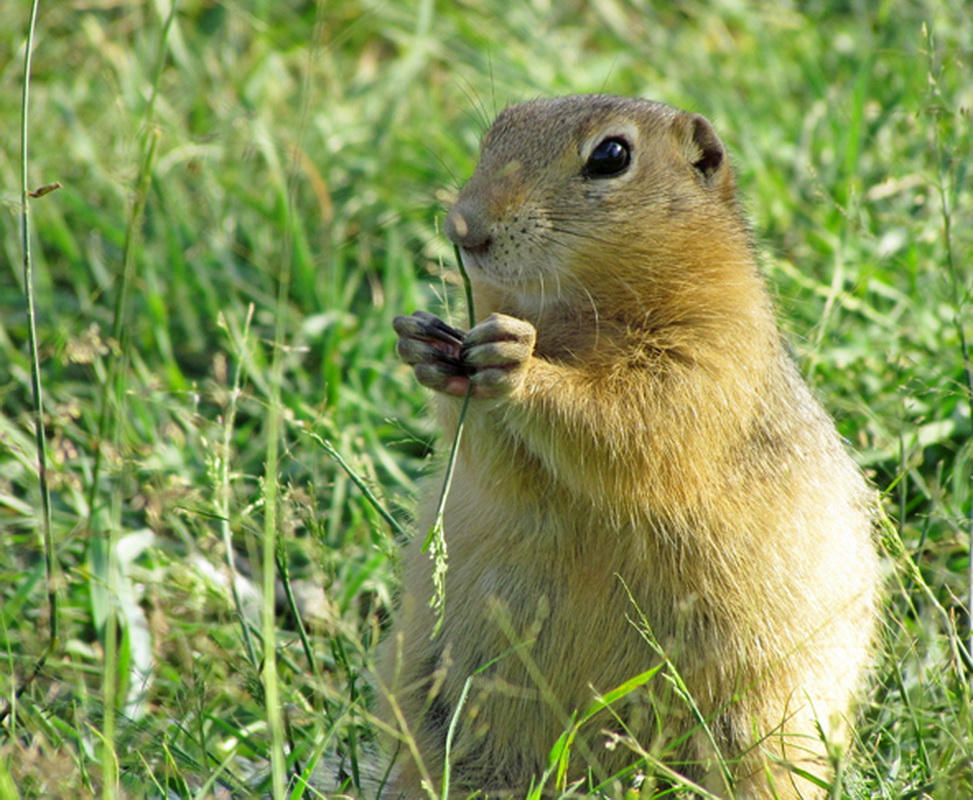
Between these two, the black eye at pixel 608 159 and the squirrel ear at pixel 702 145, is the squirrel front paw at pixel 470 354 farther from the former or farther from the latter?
the squirrel ear at pixel 702 145

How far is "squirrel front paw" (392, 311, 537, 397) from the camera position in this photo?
3.16m

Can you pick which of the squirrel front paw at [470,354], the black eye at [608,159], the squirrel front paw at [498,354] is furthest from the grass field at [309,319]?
the black eye at [608,159]

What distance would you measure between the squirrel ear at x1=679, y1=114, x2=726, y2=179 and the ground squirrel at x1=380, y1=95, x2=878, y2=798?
196mm

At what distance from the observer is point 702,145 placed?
3.94 metres

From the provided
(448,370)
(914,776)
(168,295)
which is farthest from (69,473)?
(914,776)

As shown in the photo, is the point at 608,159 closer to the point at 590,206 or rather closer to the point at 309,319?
the point at 590,206

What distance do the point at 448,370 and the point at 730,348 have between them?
853mm

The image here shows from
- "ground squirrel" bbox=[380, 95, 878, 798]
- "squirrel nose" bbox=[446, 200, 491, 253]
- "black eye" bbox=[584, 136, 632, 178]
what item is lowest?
"ground squirrel" bbox=[380, 95, 878, 798]

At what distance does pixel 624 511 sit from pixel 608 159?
39.3 inches

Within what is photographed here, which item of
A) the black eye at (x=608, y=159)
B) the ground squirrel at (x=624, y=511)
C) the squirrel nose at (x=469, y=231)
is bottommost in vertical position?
the ground squirrel at (x=624, y=511)

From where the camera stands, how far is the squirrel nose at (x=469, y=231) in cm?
336

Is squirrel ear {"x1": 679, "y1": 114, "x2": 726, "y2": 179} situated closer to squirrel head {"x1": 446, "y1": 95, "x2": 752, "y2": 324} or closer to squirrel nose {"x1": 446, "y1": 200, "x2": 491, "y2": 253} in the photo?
squirrel head {"x1": 446, "y1": 95, "x2": 752, "y2": 324}

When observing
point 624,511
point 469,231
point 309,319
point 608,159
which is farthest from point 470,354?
point 309,319

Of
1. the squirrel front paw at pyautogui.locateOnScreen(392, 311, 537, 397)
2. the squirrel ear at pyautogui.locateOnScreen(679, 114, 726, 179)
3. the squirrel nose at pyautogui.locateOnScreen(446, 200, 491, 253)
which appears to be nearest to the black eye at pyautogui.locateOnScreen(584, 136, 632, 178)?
the squirrel ear at pyautogui.locateOnScreen(679, 114, 726, 179)
